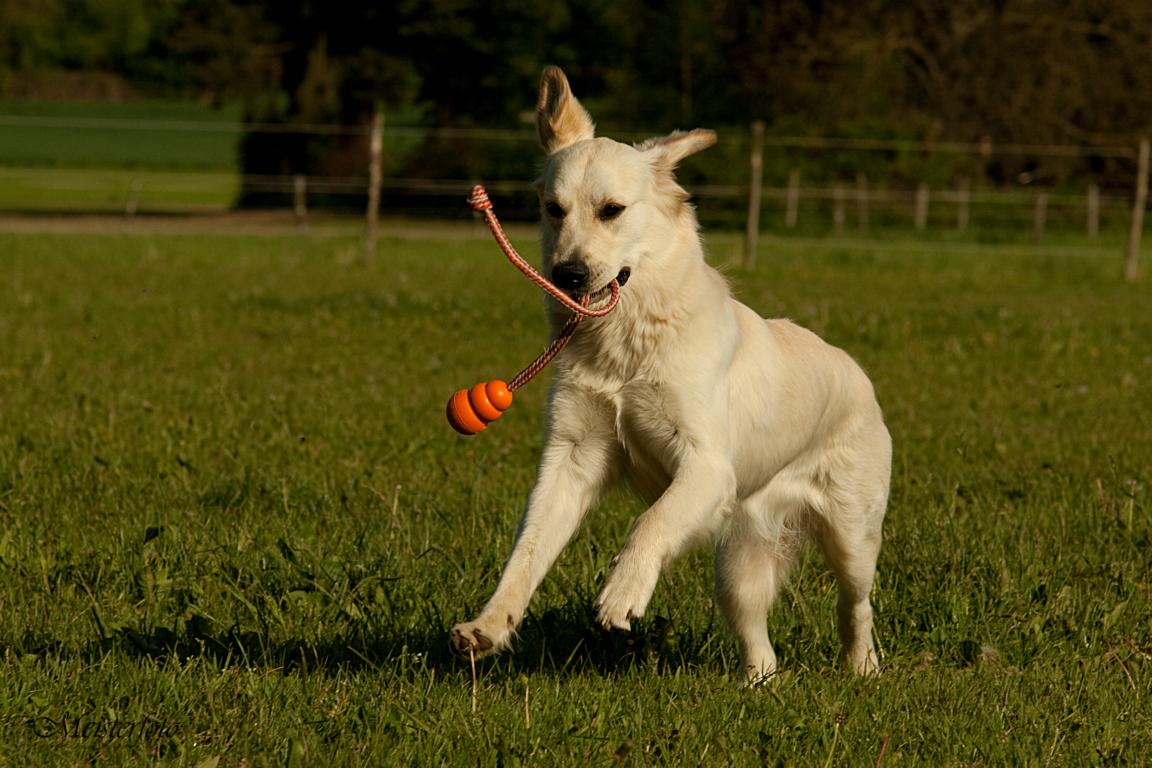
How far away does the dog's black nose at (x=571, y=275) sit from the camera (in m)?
4.48

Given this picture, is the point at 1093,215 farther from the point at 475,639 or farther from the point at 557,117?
the point at 475,639

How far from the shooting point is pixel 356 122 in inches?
1655

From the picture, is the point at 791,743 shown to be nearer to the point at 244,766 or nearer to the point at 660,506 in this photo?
the point at 660,506

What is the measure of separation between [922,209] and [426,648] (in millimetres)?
31908

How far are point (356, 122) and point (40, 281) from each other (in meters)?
25.5

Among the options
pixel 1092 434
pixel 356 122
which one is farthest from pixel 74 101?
pixel 1092 434

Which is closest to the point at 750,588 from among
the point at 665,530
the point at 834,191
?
the point at 665,530

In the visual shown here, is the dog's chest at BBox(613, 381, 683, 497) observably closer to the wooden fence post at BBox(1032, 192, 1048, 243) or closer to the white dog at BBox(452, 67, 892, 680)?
the white dog at BBox(452, 67, 892, 680)

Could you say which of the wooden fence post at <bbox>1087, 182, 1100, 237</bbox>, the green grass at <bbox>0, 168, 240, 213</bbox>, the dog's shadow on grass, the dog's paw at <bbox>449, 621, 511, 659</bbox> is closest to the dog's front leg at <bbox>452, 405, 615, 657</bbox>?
the dog's paw at <bbox>449, 621, 511, 659</bbox>

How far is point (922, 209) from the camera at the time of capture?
35188 mm

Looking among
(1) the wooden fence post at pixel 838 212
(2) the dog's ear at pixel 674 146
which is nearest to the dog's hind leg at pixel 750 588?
(2) the dog's ear at pixel 674 146

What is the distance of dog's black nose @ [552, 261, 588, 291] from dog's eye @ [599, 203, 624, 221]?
9.3 inches

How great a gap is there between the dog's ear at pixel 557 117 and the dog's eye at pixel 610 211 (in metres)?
0.43

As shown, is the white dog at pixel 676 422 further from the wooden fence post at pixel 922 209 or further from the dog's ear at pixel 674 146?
the wooden fence post at pixel 922 209
